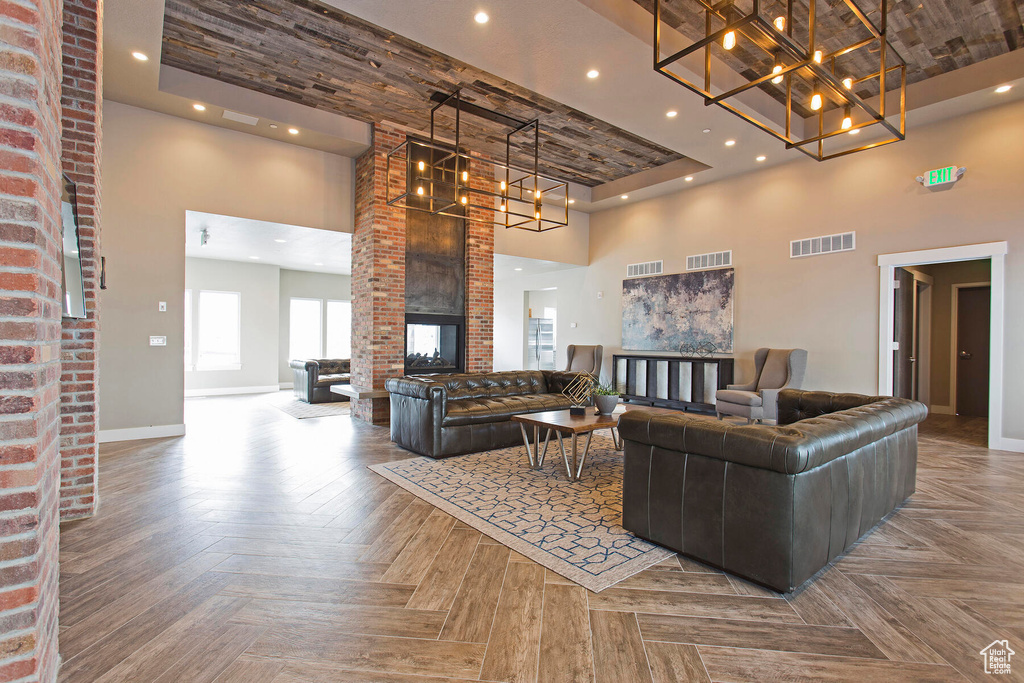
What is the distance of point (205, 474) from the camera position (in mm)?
3975

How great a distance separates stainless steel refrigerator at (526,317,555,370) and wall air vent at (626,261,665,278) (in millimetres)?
3518

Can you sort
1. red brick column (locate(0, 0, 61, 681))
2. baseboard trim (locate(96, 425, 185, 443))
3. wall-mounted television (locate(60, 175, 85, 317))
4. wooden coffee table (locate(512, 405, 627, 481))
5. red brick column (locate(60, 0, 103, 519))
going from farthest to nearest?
baseboard trim (locate(96, 425, 185, 443))
wooden coffee table (locate(512, 405, 627, 481))
red brick column (locate(60, 0, 103, 519))
wall-mounted television (locate(60, 175, 85, 317))
red brick column (locate(0, 0, 61, 681))

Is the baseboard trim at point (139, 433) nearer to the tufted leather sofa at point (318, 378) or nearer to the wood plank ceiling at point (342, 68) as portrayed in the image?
the tufted leather sofa at point (318, 378)

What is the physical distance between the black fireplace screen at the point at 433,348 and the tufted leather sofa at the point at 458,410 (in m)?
1.46

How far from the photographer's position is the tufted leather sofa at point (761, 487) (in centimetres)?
210

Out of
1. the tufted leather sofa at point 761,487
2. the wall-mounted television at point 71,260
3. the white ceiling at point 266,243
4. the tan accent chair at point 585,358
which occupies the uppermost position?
the white ceiling at point 266,243

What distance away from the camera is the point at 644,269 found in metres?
8.42

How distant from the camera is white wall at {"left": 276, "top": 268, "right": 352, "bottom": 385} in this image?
1067cm

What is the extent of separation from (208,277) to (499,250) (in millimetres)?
5953

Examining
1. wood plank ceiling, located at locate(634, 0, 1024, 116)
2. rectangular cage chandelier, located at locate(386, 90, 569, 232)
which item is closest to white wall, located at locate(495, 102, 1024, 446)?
wood plank ceiling, located at locate(634, 0, 1024, 116)

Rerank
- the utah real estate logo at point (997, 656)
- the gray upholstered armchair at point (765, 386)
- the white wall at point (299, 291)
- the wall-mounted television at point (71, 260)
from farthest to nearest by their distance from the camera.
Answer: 1. the white wall at point (299, 291)
2. the gray upholstered armchair at point (765, 386)
3. the wall-mounted television at point (71, 260)
4. the utah real estate logo at point (997, 656)

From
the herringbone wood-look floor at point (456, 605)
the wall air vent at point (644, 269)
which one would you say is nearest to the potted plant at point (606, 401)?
the herringbone wood-look floor at point (456, 605)

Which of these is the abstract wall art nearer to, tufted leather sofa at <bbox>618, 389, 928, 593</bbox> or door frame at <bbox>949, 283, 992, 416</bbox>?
door frame at <bbox>949, 283, 992, 416</bbox>

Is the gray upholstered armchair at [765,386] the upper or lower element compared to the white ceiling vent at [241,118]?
lower
